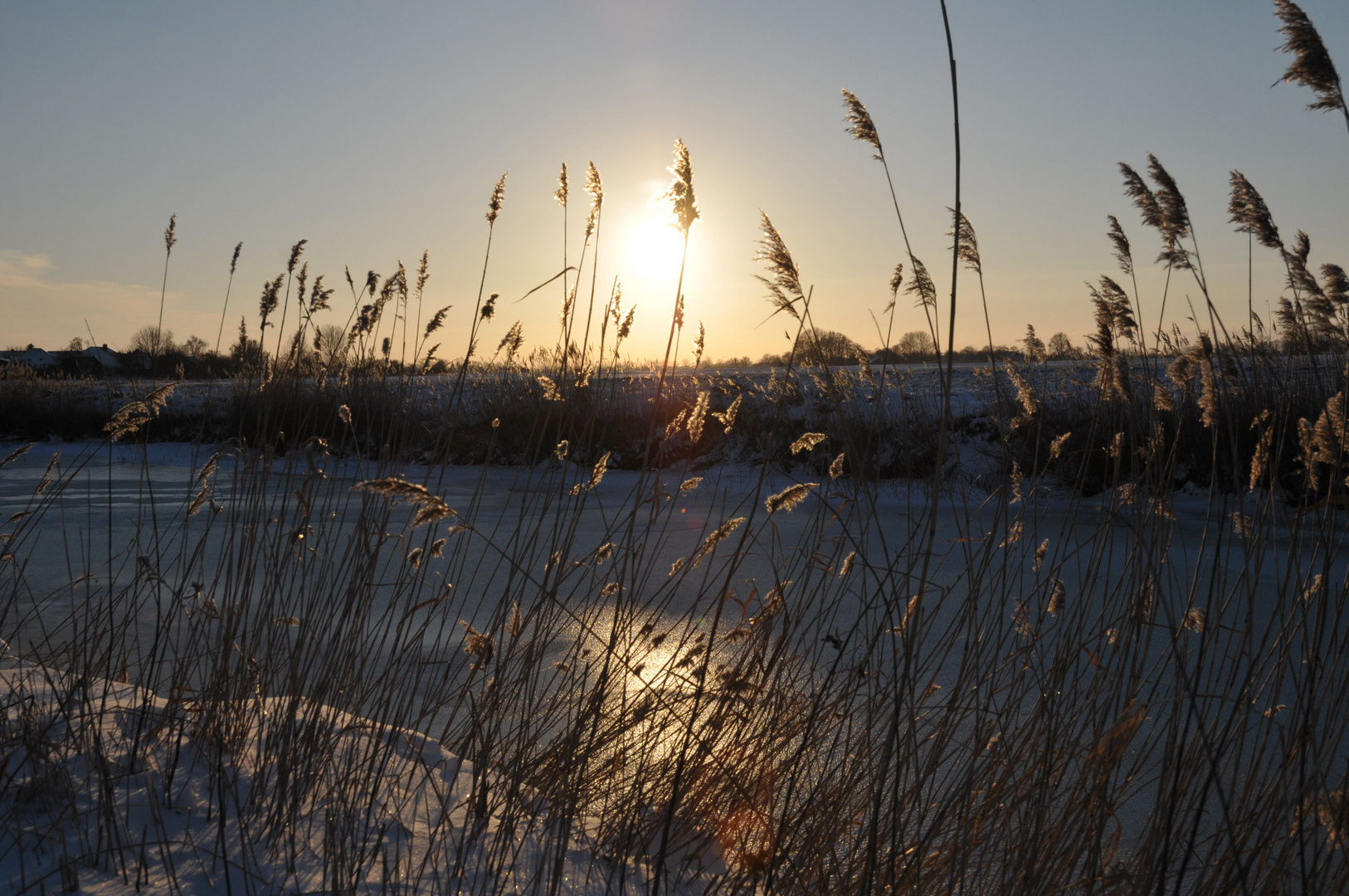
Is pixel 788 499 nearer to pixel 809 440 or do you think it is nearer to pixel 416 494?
pixel 809 440

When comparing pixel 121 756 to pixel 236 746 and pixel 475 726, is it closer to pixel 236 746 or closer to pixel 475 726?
pixel 236 746

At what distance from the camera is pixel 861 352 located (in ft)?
6.83

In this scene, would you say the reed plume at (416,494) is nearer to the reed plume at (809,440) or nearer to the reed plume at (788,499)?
the reed plume at (788,499)

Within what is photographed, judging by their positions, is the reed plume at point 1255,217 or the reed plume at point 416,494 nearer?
the reed plume at point 416,494

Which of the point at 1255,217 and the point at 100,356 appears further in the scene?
the point at 100,356

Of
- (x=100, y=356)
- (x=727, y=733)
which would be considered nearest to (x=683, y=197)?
(x=727, y=733)

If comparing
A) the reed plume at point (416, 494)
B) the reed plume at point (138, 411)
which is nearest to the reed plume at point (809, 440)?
the reed plume at point (416, 494)

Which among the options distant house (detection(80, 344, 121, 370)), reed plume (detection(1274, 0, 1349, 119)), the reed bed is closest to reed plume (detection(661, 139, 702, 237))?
the reed bed

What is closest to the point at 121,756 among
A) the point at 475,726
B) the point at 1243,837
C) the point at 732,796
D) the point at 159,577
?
the point at 159,577

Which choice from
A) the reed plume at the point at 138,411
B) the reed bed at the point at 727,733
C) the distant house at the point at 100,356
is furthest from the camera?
the distant house at the point at 100,356

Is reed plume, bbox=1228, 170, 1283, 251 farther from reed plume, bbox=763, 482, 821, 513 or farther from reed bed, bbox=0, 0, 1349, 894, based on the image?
reed plume, bbox=763, 482, 821, 513

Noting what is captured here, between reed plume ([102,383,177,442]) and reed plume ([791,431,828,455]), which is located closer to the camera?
reed plume ([791,431,828,455])

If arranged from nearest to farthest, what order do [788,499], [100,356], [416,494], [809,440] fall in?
[416,494]
[788,499]
[809,440]
[100,356]

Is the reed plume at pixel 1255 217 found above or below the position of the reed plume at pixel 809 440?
above
